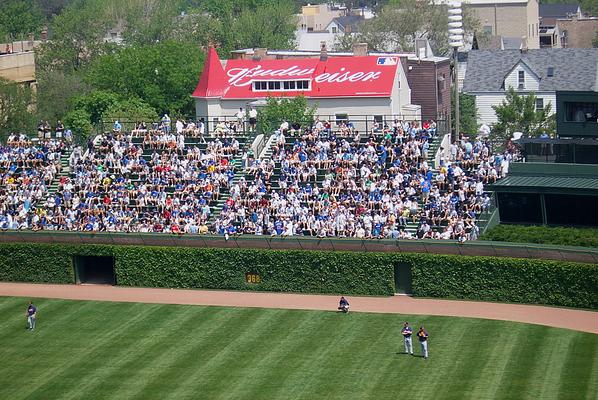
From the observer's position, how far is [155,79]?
10694 cm

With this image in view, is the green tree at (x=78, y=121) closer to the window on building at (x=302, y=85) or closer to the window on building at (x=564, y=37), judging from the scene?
the window on building at (x=302, y=85)

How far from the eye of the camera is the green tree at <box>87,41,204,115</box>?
106m

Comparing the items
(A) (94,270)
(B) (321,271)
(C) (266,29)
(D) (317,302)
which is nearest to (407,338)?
(D) (317,302)

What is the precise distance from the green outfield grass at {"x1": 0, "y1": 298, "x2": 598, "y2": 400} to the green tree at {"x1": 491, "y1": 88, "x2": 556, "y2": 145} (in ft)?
137

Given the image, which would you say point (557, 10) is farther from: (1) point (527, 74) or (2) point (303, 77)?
(2) point (303, 77)

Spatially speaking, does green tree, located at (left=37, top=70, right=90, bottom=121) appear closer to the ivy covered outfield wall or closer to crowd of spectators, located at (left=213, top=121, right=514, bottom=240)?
the ivy covered outfield wall

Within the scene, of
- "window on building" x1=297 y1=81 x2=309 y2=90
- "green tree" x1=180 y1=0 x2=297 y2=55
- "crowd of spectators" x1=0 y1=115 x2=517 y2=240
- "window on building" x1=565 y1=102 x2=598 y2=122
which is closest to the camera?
"window on building" x1=565 y1=102 x2=598 y2=122

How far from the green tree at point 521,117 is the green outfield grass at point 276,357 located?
137 feet

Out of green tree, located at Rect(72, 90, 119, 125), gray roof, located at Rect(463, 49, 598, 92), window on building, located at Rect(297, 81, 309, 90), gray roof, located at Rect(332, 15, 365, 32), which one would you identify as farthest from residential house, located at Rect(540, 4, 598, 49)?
window on building, located at Rect(297, 81, 309, 90)

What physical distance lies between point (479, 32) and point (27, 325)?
90460 millimetres

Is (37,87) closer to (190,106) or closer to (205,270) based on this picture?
(190,106)

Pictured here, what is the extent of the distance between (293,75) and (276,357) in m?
Answer: 40.5

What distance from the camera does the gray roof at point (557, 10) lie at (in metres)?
167

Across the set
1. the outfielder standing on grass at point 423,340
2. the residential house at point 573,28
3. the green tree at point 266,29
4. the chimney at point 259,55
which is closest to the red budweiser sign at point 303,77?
the chimney at point 259,55
